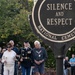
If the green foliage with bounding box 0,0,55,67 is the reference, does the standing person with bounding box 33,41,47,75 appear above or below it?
below

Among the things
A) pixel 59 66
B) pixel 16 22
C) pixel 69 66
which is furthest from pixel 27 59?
pixel 16 22

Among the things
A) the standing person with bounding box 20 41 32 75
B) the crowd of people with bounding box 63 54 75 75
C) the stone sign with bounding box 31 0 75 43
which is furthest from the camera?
the crowd of people with bounding box 63 54 75 75

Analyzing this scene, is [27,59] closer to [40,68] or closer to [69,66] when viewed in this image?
[40,68]

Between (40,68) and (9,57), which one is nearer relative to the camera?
(40,68)

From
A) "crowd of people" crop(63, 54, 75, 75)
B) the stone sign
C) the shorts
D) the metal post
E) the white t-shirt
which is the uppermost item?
the stone sign

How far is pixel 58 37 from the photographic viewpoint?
3.35m

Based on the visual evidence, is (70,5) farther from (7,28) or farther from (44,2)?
(7,28)

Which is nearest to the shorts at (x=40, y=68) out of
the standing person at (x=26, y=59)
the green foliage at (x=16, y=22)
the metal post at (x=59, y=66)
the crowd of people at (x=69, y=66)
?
the standing person at (x=26, y=59)

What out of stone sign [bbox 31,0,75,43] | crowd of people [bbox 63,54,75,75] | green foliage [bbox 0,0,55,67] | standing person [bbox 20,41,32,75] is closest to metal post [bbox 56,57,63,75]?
stone sign [bbox 31,0,75,43]

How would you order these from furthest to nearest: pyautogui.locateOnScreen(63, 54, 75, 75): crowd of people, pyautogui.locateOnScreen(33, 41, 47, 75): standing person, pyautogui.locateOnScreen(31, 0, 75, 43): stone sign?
pyautogui.locateOnScreen(63, 54, 75, 75): crowd of people < pyautogui.locateOnScreen(33, 41, 47, 75): standing person < pyautogui.locateOnScreen(31, 0, 75, 43): stone sign

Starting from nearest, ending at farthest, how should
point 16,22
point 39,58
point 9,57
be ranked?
1. point 39,58
2. point 9,57
3. point 16,22

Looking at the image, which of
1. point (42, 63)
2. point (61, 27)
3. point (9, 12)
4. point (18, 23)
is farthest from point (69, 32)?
point (9, 12)

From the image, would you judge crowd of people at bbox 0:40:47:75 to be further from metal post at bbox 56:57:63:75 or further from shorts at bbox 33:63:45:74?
metal post at bbox 56:57:63:75

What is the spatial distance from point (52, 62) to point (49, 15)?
24.0 m
